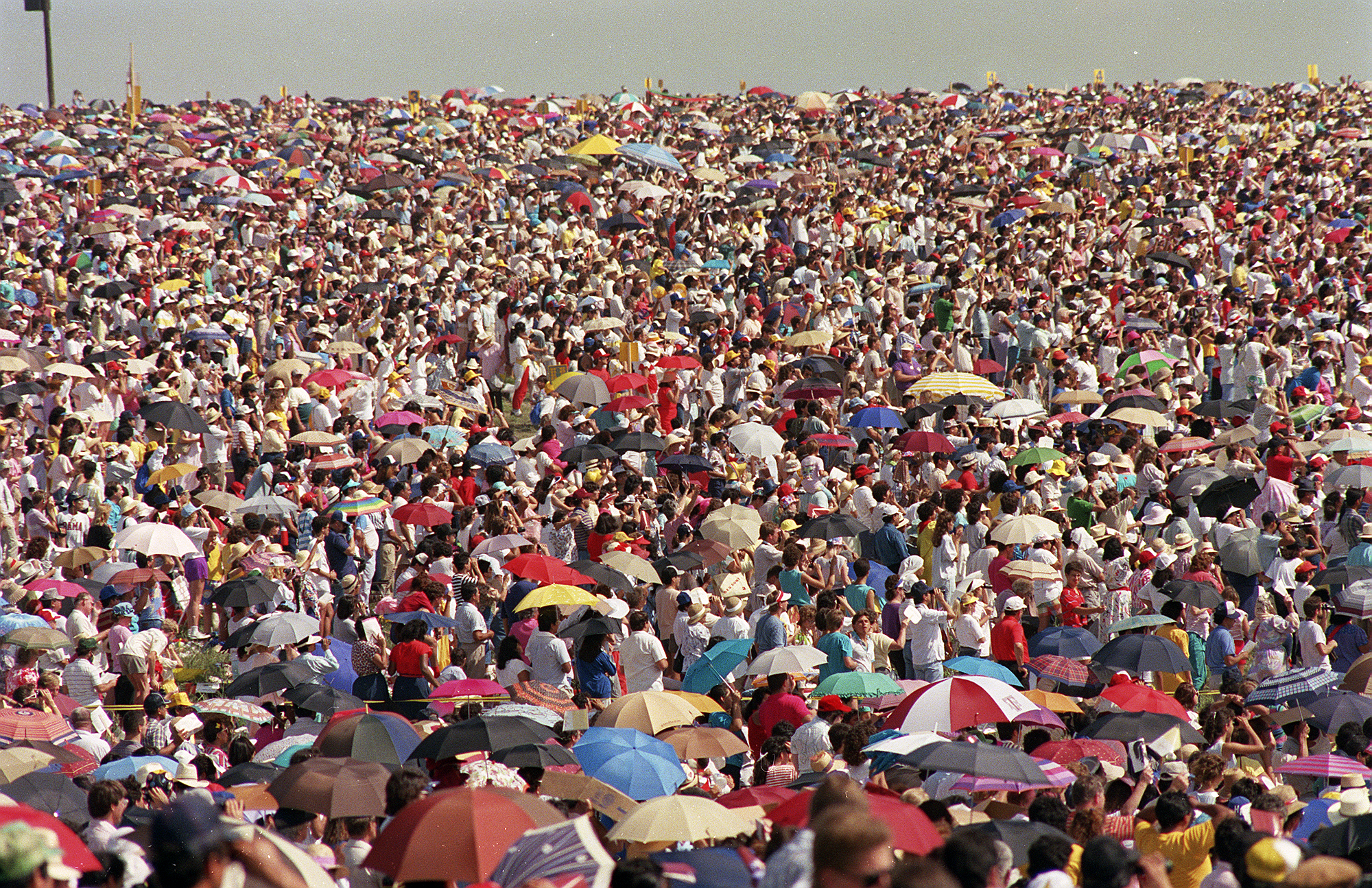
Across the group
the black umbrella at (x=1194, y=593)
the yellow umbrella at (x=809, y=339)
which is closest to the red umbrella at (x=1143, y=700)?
the black umbrella at (x=1194, y=593)

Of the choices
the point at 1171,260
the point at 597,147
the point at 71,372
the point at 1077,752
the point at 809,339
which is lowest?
the point at 1077,752

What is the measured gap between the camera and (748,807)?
7.04 metres

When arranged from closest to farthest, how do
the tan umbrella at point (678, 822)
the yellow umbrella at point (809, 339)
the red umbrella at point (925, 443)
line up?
the tan umbrella at point (678, 822)
the red umbrella at point (925, 443)
the yellow umbrella at point (809, 339)

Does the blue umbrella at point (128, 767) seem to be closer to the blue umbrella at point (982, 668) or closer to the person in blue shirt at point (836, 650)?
the person in blue shirt at point (836, 650)

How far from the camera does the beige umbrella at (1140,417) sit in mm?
15797

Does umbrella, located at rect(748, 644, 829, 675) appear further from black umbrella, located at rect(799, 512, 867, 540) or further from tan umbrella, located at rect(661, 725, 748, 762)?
black umbrella, located at rect(799, 512, 867, 540)

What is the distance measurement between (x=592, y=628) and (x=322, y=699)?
1871 mm

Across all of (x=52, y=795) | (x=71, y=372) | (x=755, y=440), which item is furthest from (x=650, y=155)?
(x=52, y=795)

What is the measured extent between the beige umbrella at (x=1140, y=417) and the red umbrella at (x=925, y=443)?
6.50 feet

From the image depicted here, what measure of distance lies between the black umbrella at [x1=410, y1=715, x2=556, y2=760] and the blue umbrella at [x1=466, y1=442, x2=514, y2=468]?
6.97 m

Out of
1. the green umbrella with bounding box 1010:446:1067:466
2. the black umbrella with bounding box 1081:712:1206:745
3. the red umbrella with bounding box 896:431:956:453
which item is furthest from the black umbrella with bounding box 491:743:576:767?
the red umbrella with bounding box 896:431:956:453

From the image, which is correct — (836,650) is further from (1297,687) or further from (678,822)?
(678,822)

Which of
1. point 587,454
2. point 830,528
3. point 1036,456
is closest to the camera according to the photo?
point 830,528

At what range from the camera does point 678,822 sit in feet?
20.9
